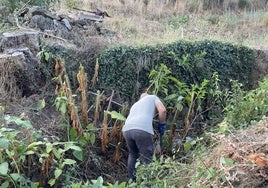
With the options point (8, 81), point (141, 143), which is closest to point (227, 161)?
point (141, 143)

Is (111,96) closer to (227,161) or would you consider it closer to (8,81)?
(8,81)

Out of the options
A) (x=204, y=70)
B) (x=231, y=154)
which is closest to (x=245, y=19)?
(x=204, y=70)

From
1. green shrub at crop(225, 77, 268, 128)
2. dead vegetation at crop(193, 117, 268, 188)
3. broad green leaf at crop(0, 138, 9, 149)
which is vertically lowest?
green shrub at crop(225, 77, 268, 128)

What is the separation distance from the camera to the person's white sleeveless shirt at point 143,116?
679cm

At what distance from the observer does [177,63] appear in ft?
30.9

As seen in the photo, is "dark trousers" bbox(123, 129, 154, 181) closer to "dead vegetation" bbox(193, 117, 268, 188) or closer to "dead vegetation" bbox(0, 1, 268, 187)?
"dead vegetation" bbox(0, 1, 268, 187)

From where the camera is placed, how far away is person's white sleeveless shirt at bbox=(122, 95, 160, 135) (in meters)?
6.79

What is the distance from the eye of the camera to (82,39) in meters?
9.59

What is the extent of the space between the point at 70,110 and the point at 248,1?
40.3ft

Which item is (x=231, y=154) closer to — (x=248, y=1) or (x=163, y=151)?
(x=163, y=151)

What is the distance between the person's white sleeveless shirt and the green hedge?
188 cm

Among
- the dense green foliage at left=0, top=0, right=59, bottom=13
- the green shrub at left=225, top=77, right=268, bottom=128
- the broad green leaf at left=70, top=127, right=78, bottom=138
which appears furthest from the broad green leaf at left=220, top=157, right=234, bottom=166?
the dense green foliage at left=0, top=0, right=59, bottom=13

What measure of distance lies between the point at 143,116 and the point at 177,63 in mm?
2789

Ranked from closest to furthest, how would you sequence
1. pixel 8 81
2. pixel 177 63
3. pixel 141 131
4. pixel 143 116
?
pixel 141 131 → pixel 143 116 → pixel 8 81 → pixel 177 63
